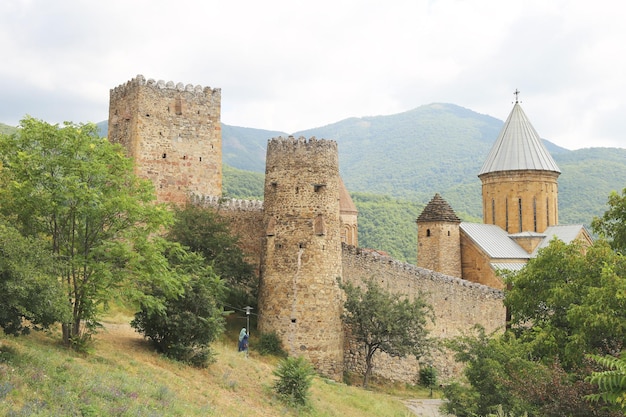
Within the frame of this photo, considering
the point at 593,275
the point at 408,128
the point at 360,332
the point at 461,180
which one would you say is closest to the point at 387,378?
the point at 360,332

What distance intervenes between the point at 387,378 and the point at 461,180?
101 meters

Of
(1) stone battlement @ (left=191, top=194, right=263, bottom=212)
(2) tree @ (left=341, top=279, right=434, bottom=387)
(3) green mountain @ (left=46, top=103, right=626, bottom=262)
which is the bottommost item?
(2) tree @ (left=341, top=279, right=434, bottom=387)

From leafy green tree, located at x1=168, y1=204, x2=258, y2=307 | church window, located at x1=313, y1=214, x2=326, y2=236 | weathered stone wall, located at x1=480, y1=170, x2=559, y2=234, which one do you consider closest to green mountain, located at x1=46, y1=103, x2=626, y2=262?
leafy green tree, located at x1=168, y1=204, x2=258, y2=307

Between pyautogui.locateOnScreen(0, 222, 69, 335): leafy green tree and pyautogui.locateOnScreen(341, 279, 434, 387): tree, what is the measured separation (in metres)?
10.9

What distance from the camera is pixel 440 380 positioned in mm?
25953

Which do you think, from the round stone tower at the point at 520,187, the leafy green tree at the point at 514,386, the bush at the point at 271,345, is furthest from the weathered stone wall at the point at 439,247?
the leafy green tree at the point at 514,386

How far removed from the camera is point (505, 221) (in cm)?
3688

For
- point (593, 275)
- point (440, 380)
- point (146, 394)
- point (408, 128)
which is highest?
point (408, 128)

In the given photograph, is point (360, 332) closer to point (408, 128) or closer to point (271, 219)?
point (271, 219)

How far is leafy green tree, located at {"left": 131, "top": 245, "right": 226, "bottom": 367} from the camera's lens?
16.5 meters

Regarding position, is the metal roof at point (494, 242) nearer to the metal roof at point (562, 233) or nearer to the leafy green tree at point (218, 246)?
the metal roof at point (562, 233)

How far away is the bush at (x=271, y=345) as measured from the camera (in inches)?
826

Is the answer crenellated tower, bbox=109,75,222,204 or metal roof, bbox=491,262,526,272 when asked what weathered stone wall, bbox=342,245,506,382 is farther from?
crenellated tower, bbox=109,75,222,204

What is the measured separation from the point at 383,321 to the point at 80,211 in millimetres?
10684
